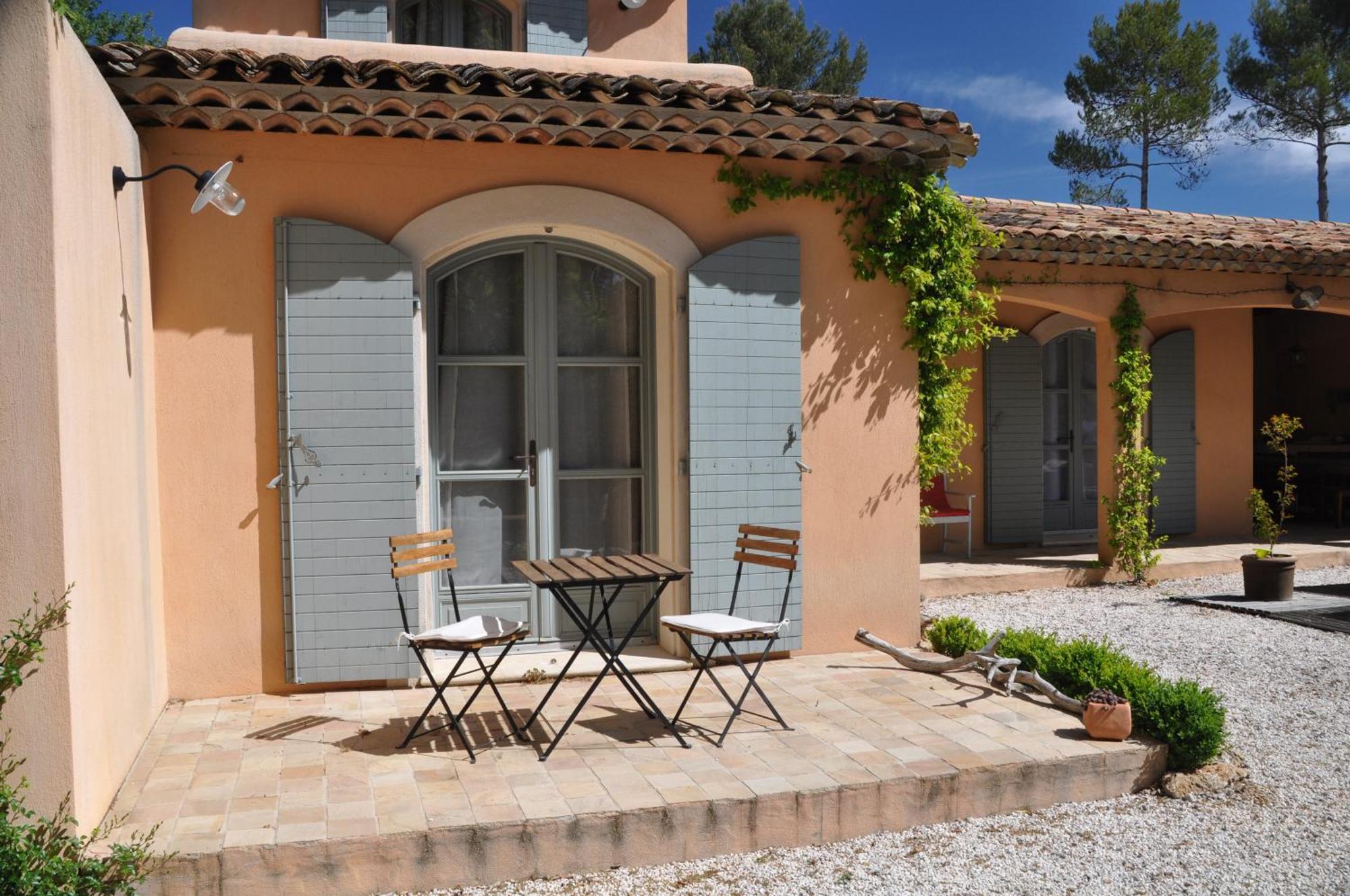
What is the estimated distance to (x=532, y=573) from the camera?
4871mm

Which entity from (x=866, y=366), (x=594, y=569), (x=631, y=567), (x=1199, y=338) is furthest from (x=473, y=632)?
(x=1199, y=338)

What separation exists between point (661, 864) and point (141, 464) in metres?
3.01

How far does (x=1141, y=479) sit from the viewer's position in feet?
31.9

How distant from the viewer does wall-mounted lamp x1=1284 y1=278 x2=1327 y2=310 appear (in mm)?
10508

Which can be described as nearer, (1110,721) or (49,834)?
(49,834)

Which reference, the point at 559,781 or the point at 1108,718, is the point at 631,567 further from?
the point at 1108,718

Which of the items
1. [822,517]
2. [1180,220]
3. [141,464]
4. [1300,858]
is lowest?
[1300,858]

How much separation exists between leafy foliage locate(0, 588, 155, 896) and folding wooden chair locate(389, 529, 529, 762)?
129 centimetres

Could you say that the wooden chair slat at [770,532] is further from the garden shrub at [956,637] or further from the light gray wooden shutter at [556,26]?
the light gray wooden shutter at [556,26]

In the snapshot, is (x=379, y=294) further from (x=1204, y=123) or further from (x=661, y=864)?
(x=1204, y=123)

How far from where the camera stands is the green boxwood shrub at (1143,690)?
4797 mm

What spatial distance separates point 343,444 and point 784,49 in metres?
20.5

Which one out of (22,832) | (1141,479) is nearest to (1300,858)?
(22,832)

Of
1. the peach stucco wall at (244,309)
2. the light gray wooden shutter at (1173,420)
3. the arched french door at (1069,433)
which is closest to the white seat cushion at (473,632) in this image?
the peach stucco wall at (244,309)
